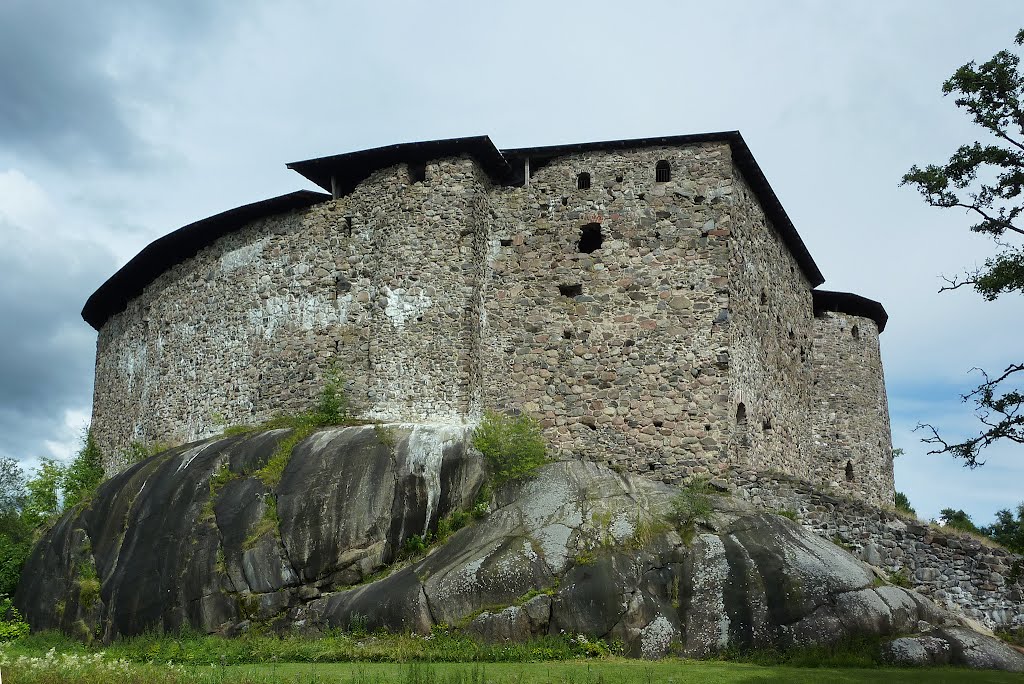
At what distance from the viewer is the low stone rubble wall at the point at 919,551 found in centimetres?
1869

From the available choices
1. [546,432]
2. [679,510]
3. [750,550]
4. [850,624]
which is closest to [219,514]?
[546,432]

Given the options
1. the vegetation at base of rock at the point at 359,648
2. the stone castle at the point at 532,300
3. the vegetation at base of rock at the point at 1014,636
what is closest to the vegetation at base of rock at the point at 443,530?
the vegetation at base of rock at the point at 359,648

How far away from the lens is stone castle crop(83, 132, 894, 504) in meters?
23.1

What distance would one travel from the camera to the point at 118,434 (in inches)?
1278

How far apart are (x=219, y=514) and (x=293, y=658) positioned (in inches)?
199

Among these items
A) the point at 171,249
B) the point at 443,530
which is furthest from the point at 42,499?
the point at 443,530

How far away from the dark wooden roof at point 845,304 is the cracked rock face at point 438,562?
45.6 ft

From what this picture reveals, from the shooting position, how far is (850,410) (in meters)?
31.7

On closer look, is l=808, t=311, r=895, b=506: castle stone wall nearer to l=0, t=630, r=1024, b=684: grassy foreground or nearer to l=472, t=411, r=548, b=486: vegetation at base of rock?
l=472, t=411, r=548, b=486: vegetation at base of rock

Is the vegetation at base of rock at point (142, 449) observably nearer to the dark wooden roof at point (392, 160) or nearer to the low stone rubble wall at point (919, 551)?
the dark wooden roof at point (392, 160)

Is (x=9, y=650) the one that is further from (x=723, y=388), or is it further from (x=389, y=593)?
(x=723, y=388)

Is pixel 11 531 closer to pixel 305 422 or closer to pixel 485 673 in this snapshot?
pixel 305 422

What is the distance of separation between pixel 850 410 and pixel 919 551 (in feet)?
41.5

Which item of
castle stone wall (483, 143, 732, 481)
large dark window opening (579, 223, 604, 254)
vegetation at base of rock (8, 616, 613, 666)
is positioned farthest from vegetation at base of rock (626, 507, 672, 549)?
large dark window opening (579, 223, 604, 254)
